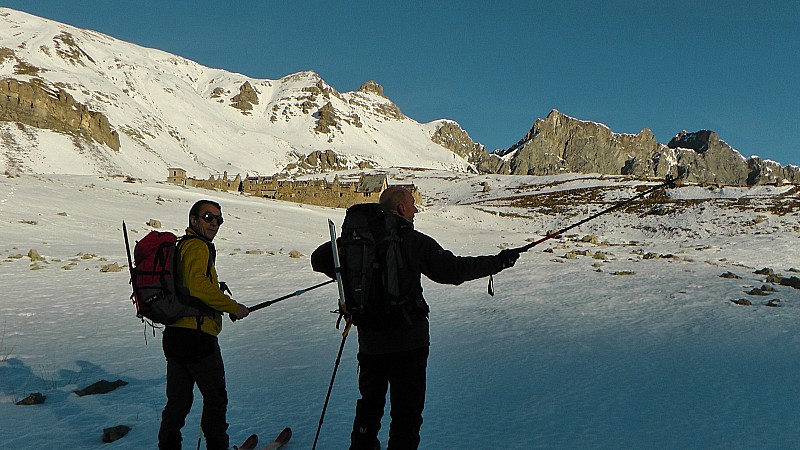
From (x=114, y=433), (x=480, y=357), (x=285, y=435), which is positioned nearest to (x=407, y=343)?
(x=285, y=435)

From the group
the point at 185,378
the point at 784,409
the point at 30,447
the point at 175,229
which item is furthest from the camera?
the point at 175,229

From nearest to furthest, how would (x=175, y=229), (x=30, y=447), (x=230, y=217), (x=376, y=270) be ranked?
(x=376, y=270) → (x=30, y=447) → (x=175, y=229) → (x=230, y=217)

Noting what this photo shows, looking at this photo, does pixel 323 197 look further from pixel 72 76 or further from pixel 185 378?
pixel 72 76

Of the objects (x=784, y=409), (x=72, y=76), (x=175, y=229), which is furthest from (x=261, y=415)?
(x=72, y=76)

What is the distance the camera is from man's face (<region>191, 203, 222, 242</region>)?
14.2ft

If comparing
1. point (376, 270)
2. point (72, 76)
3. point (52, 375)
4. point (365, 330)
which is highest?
point (72, 76)

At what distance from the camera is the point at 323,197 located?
7012 centimetres

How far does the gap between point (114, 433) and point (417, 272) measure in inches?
157

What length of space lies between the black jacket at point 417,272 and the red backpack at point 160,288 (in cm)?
135

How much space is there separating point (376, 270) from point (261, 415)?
3.01m

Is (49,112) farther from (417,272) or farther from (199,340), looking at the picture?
(417,272)

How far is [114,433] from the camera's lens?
514 centimetres

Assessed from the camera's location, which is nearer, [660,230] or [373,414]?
[373,414]

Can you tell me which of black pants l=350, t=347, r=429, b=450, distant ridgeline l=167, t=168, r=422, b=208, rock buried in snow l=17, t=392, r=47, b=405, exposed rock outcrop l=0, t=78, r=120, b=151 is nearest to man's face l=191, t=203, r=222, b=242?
black pants l=350, t=347, r=429, b=450
